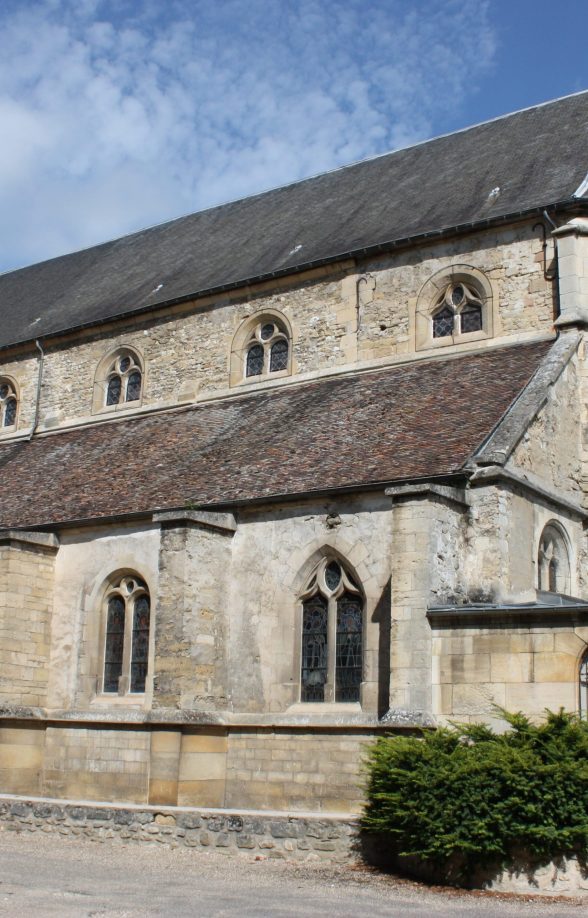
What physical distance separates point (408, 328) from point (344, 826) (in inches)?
415

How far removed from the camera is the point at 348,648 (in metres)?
16.3

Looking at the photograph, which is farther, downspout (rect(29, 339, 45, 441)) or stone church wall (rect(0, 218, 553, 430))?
downspout (rect(29, 339, 45, 441))

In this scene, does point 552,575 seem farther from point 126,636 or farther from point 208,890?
point 208,890

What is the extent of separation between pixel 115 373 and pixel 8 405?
11.6ft

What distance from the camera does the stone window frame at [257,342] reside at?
2286cm

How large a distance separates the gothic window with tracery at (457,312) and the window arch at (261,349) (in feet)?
10.3

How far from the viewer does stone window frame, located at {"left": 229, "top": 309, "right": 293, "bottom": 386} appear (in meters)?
22.9

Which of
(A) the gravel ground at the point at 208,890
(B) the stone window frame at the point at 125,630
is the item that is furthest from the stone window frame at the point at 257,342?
(A) the gravel ground at the point at 208,890

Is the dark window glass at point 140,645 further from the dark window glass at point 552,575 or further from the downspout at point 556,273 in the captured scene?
the downspout at point 556,273

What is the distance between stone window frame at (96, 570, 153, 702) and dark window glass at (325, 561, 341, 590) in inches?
115

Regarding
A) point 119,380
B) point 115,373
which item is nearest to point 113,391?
point 119,380

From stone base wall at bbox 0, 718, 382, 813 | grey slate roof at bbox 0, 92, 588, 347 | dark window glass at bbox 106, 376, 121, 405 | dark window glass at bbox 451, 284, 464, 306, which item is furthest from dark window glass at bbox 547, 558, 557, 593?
dark window glass at bbox 106, 376, 121, 405

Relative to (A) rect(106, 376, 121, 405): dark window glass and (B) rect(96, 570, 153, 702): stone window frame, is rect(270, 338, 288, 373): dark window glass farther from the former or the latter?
(B) rect(96, 570, 153, 702): stone window frame

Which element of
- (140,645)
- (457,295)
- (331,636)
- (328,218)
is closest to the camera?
(331,636)
